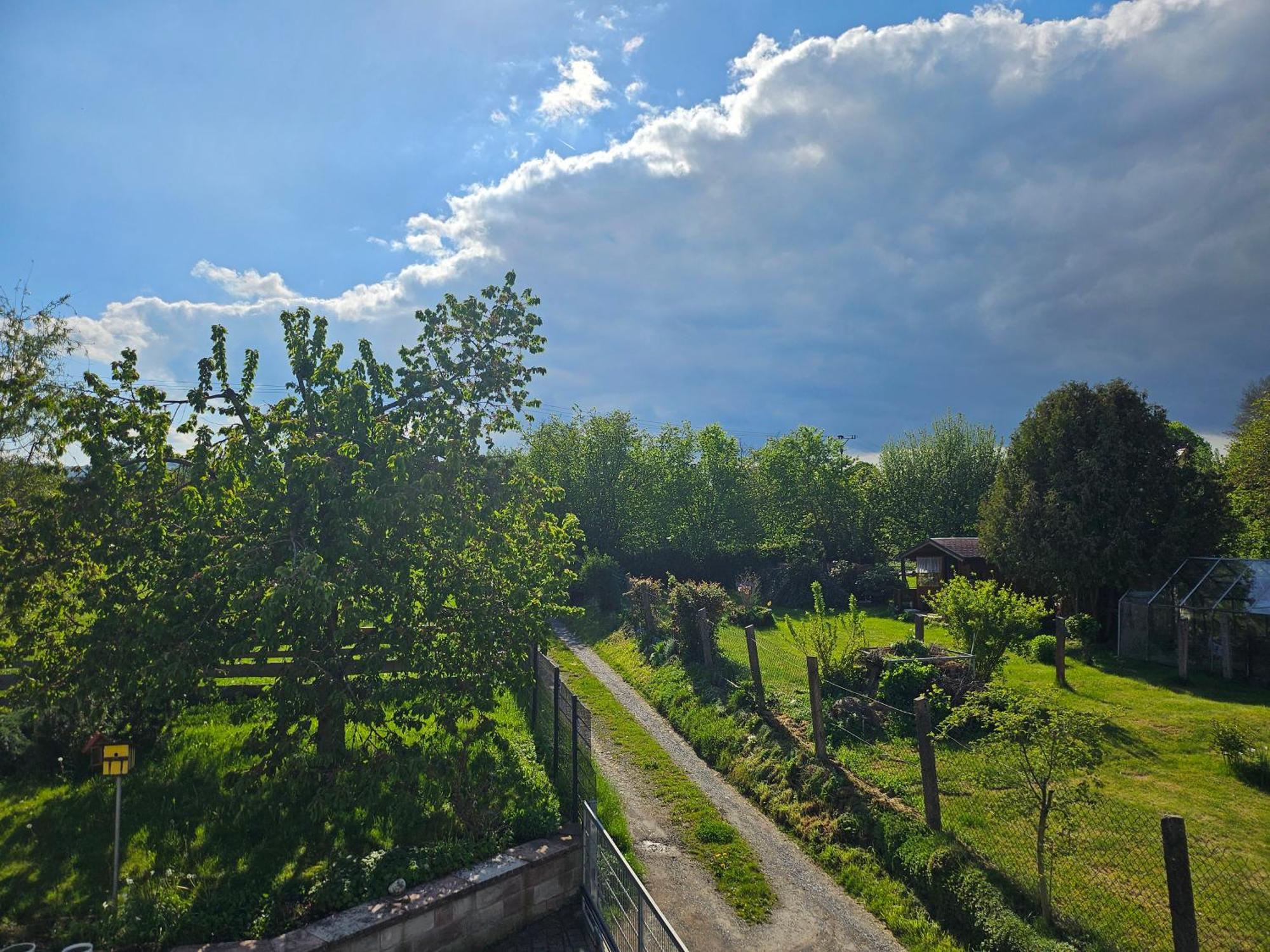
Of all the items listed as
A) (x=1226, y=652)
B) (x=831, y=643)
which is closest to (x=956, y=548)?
(x=1226, y=652)

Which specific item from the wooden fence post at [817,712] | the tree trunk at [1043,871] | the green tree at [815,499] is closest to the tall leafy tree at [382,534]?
the wooden fence post at [817,712]

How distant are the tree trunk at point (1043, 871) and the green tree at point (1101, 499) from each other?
2126 cm

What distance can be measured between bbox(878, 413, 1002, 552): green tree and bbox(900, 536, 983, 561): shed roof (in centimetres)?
1249

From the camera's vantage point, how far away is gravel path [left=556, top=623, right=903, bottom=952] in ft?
30.4

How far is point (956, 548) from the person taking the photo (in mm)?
37656

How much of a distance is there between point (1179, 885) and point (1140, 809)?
17.5ft

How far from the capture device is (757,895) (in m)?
10.3

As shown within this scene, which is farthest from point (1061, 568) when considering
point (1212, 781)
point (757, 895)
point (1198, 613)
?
point (757, 895)

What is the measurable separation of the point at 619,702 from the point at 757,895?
10000 mm

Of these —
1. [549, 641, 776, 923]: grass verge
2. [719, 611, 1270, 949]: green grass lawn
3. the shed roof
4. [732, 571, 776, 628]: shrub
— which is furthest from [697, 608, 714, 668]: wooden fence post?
the shed roof

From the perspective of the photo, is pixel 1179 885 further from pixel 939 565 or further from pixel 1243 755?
pixel 939 565

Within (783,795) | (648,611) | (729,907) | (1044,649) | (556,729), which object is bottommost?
(729,907)

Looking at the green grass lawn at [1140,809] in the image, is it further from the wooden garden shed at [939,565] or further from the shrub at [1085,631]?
the wooden garden shed at [939,565]

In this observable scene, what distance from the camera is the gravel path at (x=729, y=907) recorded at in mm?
9273
